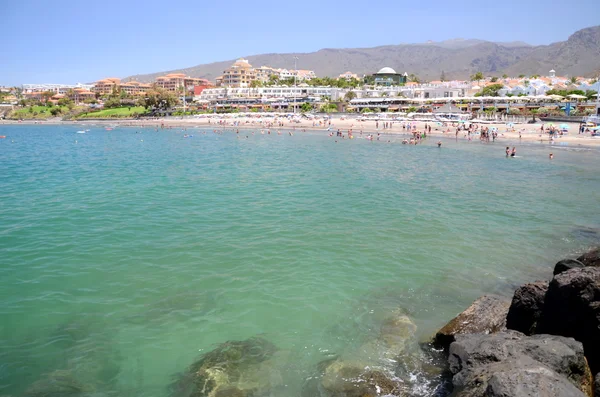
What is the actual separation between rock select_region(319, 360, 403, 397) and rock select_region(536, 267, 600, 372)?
2439 mm

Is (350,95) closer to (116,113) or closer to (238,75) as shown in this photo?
(116,113)

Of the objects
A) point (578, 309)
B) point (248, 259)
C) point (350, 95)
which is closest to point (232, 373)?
point (248, 259)

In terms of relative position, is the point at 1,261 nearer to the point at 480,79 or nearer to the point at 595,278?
the point at 595,278

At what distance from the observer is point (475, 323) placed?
7.29 metres

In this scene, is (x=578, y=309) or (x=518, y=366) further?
(x=578, y=309)

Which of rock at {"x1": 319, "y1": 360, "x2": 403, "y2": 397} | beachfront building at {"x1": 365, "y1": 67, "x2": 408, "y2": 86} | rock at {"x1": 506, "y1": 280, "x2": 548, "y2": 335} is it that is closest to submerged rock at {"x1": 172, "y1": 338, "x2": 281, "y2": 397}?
rock at {"x1": 319, "y1": 360, "x2": 403, "y2": 397}

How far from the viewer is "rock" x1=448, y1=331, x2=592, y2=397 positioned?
4.18 m

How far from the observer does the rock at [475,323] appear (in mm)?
7227

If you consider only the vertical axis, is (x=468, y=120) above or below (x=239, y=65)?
below

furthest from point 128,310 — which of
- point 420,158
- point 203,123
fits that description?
point 203,123

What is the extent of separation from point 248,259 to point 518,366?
7.81 m

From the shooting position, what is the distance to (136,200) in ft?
62.2

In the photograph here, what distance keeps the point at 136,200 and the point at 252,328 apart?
12.7 meters

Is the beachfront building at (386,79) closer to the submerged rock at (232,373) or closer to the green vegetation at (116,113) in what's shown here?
the green vegetation at (116,113)
